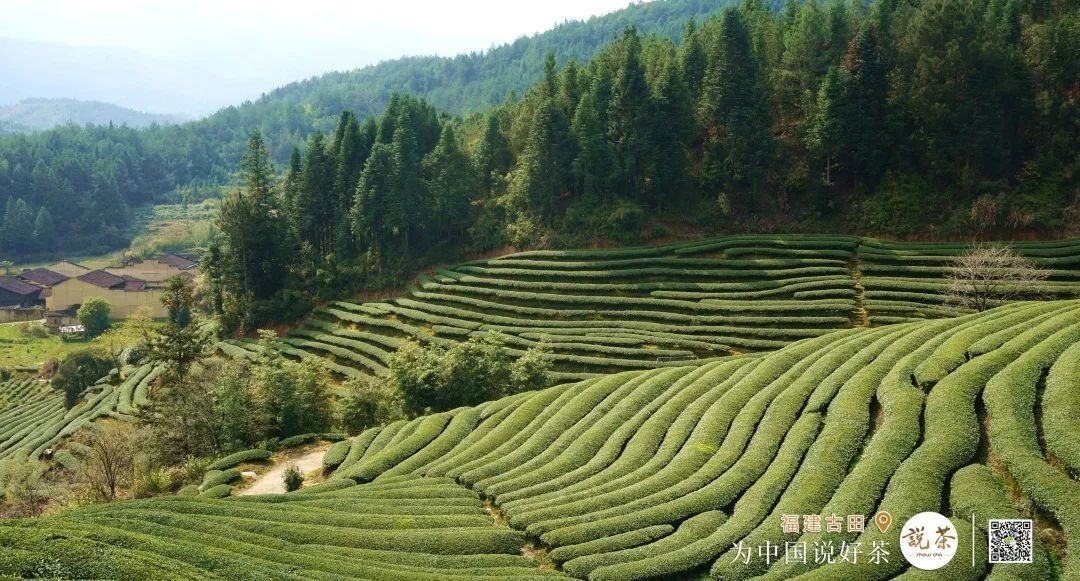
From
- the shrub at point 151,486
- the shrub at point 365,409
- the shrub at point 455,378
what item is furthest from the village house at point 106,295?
the shrub at point 151,486

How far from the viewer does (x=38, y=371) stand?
82312 mm

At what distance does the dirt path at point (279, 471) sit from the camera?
31547mm

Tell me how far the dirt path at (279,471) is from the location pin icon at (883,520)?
22.1 meters

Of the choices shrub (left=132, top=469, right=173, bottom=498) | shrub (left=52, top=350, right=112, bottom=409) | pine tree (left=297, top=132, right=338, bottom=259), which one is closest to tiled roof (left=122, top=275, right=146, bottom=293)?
shrub (left=52, top=350, right=112, bottom=409)

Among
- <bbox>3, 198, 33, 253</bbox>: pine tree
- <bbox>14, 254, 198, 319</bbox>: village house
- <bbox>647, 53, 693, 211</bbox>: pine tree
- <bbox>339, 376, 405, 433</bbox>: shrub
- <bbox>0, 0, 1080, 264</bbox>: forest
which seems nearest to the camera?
<bbox>339, 376, 405, 433</bbox>: shrub

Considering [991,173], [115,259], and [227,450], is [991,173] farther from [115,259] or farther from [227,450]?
[115,259]

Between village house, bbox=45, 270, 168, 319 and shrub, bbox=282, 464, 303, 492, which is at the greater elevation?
shrub, bbox=282, 464, 303, 492

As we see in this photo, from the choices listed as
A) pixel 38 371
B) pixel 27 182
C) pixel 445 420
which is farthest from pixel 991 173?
pixel 27 182

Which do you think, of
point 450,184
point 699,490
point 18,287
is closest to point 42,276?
point 18,287

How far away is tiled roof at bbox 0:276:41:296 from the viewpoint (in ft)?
371

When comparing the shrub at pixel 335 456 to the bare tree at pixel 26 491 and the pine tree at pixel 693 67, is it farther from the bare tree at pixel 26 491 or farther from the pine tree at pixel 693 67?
the pine tree at pixel 693 67

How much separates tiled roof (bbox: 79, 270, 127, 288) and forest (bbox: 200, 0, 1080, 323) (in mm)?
46800

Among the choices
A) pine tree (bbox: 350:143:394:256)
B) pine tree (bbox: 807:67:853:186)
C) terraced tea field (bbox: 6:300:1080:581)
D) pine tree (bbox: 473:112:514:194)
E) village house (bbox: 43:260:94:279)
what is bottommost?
village house (bbox: 43:260:94:279)

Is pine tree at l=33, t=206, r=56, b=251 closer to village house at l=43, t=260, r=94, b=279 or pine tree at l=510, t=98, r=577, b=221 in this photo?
village house at l=43, t=260, r=94, b=279
